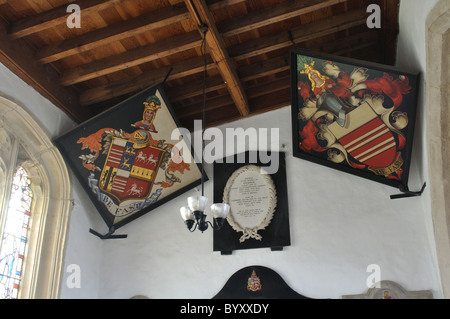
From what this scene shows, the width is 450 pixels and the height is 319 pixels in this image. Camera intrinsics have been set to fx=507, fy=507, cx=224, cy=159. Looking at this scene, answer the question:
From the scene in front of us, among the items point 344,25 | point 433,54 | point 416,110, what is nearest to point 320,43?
point 344,25

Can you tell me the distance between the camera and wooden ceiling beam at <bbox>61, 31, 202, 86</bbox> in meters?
5.12

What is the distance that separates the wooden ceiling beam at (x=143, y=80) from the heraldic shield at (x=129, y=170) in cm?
56

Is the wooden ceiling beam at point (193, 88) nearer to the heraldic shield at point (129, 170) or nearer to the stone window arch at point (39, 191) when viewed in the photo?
the heraldic shield at point (129, 170)

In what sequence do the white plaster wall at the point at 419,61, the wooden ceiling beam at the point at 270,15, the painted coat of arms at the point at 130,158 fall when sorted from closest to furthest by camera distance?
1. the white plaster wall at the point at 419,61
2. the wooden ceiling beam at the point at 270,15
3. the painted coat of arms at the point at 130,158

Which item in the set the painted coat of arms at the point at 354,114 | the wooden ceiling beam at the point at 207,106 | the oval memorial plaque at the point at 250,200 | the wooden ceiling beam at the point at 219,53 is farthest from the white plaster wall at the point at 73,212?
the painted coat of arms at the point at 354,114

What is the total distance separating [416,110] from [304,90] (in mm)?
1169

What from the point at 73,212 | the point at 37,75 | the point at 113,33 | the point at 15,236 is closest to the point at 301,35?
the point at 113,33

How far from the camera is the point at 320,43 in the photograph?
18.7 feet

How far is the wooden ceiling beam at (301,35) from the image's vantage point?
5.22 m

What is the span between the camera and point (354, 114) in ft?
17.2

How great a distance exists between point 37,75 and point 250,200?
8.87ft

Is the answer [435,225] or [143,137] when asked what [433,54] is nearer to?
[435,225]

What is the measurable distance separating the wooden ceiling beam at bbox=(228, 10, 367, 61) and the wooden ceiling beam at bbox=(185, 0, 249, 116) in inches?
7.8

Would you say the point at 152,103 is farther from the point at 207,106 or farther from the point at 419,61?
the point at 419,61
